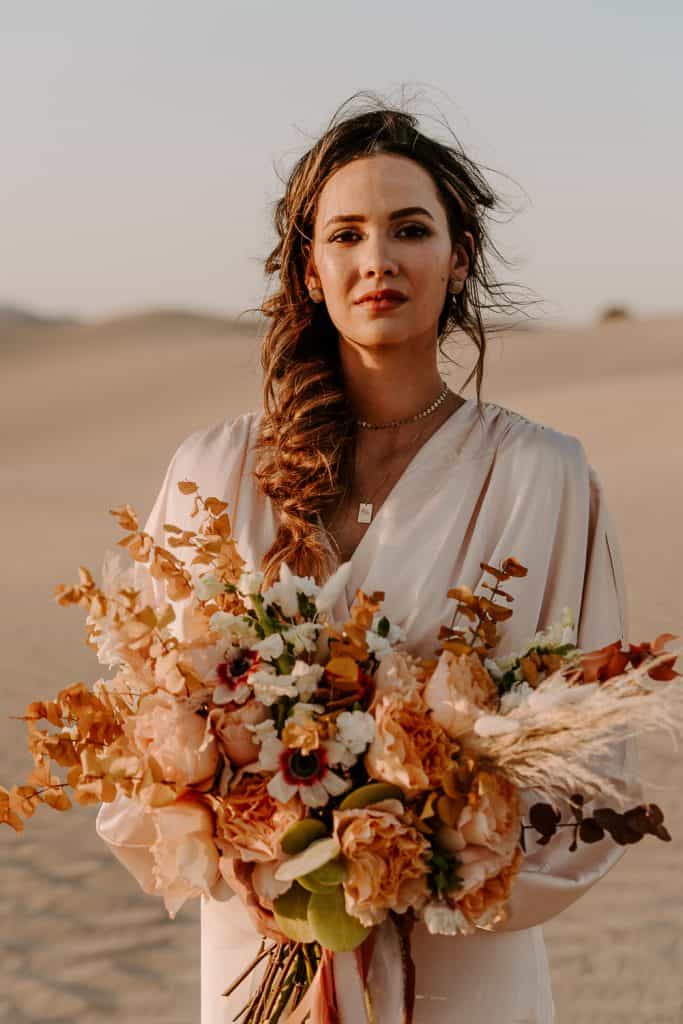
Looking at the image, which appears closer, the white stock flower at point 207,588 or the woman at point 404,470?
the white stock flower at point 207,588

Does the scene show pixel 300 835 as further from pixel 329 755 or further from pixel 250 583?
pixel 250 583

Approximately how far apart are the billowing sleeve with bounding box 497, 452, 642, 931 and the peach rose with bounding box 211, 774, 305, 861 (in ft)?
1.65

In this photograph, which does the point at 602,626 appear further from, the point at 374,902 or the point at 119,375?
the point at 119,375

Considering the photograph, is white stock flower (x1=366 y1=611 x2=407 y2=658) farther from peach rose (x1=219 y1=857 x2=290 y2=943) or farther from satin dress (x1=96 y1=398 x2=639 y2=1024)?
peach rose (x1=219 y1=857 x2=290 y2=943)

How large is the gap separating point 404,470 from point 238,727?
3.42 feet

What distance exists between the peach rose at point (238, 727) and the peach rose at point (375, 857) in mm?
211

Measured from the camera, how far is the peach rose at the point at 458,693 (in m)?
2.58

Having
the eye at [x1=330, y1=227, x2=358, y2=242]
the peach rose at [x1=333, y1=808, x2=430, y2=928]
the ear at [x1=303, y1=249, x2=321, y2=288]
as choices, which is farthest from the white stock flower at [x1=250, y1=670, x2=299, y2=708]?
the ear at [x1=303, y1=249, x2=321, y2=288]

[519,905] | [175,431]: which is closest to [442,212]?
[519,905]

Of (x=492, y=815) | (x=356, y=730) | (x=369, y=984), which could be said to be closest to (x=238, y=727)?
(x=356, y=730)

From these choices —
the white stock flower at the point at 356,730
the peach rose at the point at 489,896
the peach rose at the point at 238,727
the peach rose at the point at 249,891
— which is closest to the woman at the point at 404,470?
the peach rose at the point at 249,891

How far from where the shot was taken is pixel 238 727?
8.57ft

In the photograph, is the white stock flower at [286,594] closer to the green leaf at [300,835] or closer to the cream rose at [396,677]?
the cream rose at [396,677]

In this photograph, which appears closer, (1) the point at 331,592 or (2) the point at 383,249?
(1) the point at 331,592
